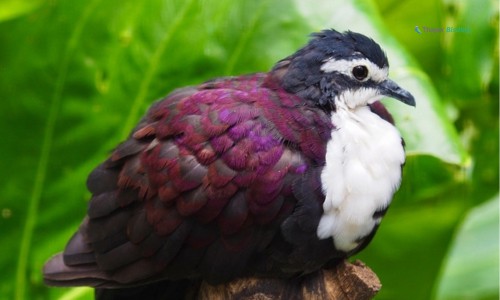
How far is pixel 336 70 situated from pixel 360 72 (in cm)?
4

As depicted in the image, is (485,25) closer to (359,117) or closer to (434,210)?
(434,210)

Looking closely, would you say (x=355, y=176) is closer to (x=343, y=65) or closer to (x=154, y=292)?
(x=343, y=65)

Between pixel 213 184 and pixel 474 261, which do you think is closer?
pixel 213 184

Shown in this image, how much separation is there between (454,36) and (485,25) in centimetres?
7

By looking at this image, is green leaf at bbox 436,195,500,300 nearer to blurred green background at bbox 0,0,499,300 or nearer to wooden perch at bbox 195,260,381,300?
blurred green background at bbox 0,0,499,300

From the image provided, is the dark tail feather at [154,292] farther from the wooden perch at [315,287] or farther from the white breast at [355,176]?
the white breast at [355,176]

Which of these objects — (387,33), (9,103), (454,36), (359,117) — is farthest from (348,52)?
(9,103)

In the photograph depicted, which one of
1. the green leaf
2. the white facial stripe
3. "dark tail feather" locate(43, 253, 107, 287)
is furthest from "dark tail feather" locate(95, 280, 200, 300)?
the green leaf

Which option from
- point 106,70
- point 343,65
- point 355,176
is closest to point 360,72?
point 343,65

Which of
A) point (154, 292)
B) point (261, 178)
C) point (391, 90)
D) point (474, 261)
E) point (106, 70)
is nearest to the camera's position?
point (261, 178)

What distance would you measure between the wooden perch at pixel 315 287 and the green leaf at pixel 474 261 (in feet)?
4.32

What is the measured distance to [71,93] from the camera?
6.36ft

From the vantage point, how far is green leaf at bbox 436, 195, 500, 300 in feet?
8.87

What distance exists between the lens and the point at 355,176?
1.39 meters
